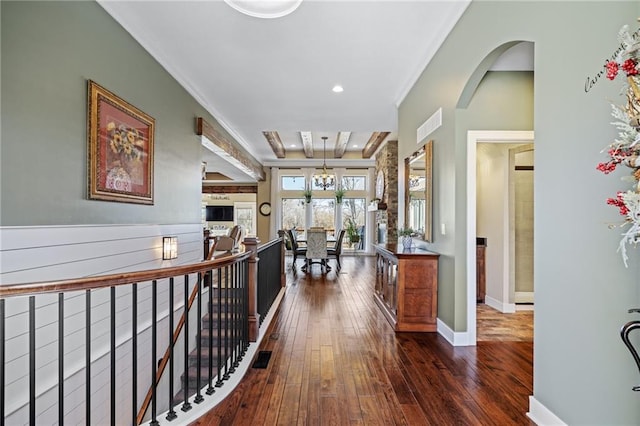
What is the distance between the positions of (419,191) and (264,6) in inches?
110

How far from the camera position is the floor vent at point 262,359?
108 inches

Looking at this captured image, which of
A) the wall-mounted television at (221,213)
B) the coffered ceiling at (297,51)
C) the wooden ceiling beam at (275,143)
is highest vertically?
the wooden ceiling beam at (275,143)

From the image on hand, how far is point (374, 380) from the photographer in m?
2.48

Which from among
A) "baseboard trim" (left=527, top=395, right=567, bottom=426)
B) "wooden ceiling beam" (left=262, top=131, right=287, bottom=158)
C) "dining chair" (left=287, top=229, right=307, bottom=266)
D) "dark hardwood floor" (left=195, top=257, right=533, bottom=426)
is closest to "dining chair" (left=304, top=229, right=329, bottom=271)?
"dining chair" (left=287, top=229, right=307, bottom=266)

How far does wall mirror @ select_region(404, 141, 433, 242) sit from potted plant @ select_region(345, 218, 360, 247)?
608 centimetres

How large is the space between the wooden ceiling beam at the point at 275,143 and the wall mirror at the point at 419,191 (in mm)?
4189

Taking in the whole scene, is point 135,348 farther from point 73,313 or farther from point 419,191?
point 419,191

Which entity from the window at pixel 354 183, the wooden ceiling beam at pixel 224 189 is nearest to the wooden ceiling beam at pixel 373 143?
the window at pixel 354 183

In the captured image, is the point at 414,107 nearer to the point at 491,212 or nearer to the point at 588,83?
the point at 491,212

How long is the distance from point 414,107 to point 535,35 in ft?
7.75

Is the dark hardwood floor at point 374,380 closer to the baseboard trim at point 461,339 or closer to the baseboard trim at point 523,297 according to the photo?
the baseboard trim at point 461,339

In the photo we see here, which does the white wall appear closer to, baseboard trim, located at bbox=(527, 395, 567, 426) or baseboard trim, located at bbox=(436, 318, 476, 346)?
baseboard trim, located at bbox=(436, 318, 476, 346)

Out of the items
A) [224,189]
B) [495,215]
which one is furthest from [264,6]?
[224,189]

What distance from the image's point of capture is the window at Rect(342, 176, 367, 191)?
37.2 ft
